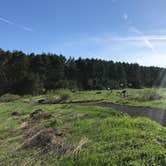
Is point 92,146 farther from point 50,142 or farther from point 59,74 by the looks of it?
point 59,74

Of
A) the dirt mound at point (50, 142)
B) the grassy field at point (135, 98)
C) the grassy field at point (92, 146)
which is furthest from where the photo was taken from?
the grassy field at point (135, 98)

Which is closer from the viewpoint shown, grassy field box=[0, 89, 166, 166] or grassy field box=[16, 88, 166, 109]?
grassy field box=[0, 89, 166, 166]

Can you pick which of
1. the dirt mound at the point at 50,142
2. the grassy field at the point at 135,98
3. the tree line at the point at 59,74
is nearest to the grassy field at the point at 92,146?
the dirt mound at the point at 50,142

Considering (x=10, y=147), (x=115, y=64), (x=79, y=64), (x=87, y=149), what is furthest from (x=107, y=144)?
(x=115, y=64)

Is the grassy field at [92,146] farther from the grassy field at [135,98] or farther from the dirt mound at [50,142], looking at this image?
the grassy field at [135,98]

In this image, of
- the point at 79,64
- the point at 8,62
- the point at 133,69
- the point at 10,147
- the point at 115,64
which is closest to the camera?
the point at 10,147

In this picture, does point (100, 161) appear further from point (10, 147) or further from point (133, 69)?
point (133, 69)

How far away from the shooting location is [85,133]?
8852 millimetres

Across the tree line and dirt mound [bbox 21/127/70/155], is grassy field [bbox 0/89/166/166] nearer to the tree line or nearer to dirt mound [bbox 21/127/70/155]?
dirt mound [bbox 21/127/70/155]

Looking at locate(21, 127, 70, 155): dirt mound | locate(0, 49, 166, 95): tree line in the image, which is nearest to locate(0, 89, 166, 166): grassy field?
locate(21, 127, 70, 155): dirt mound

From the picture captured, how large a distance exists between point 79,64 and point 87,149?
2451 inches

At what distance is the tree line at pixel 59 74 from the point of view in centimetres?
5153

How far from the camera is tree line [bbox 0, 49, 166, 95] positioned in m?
51.5

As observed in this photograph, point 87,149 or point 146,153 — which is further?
point 87,149
